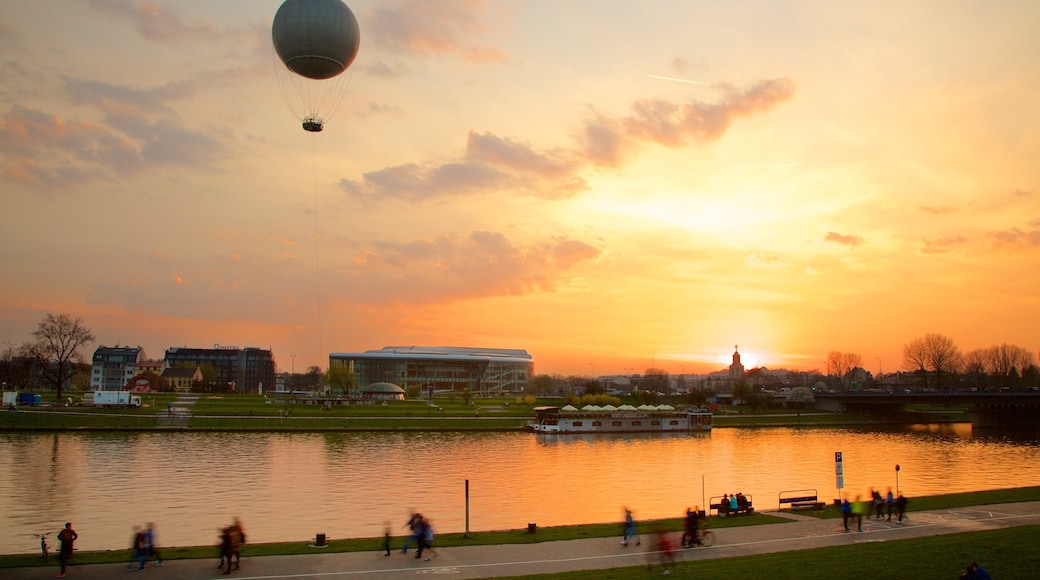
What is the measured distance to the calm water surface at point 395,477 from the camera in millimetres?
34375

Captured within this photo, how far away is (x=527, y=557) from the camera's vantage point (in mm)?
22922

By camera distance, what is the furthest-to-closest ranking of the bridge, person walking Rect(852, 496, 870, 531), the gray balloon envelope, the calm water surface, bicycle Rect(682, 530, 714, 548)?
the bridge < the gray balloon envelope < the calm water surface < person walking Rect(852, 496, 870, 531) < bicycle Rect(682, 530, 714, 548)

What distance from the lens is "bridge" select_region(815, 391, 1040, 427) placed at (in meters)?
112

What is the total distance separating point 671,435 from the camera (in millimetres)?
92812

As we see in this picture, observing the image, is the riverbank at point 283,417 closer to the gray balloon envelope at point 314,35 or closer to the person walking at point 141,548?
the gray balloon envelope at point 314,35

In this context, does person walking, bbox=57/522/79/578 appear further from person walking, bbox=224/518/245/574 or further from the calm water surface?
the calm water surface

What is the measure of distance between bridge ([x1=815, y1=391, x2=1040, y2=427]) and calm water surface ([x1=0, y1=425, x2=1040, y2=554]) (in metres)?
34.4

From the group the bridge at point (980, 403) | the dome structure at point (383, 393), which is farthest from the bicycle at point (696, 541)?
the bridge at point (980, 403)

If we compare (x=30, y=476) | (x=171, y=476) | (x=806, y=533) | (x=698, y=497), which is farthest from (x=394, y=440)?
(x=806, y=533)

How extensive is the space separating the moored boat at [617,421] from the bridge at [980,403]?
42.8m

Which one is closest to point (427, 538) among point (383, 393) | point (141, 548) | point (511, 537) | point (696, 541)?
point (511, 537)

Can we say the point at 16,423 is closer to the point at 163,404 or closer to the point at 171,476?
the point at 163,404

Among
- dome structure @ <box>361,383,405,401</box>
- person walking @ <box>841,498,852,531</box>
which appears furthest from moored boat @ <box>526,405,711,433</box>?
person walking @ <box>841,498,852,531</box>

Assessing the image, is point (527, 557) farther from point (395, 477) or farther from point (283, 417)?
point (283, 417)
